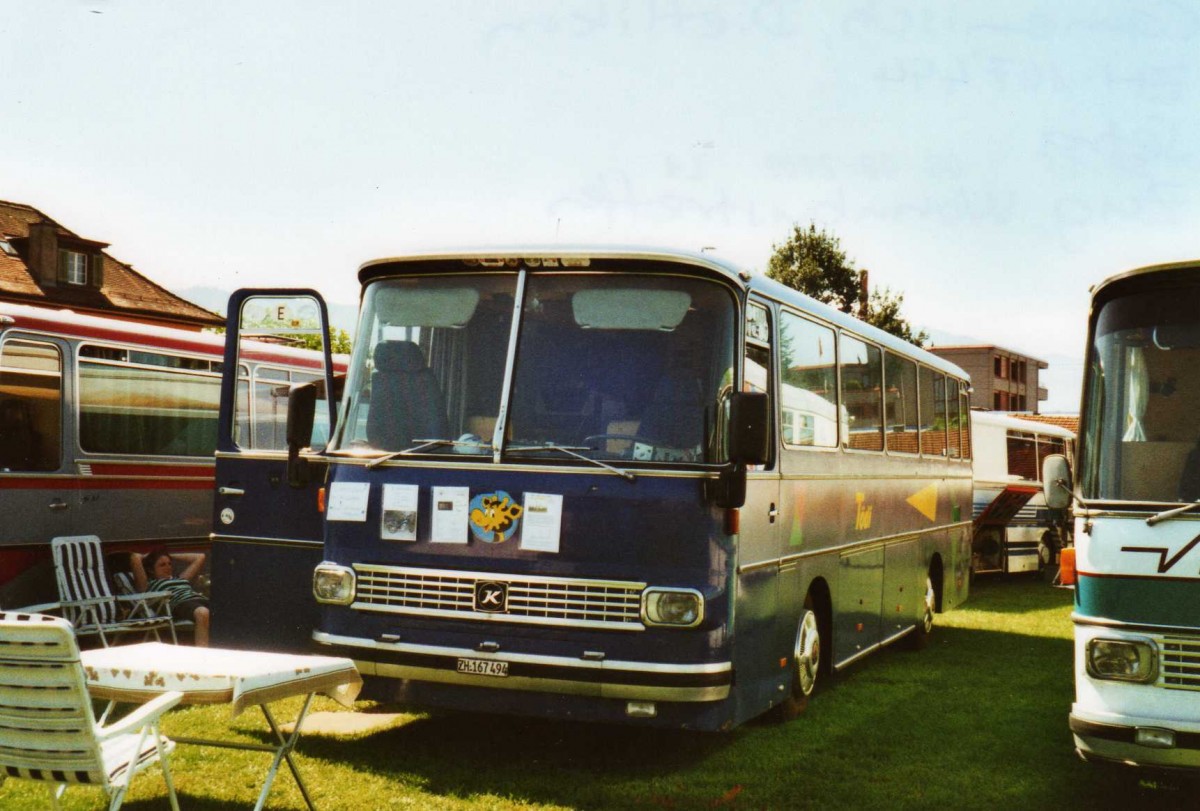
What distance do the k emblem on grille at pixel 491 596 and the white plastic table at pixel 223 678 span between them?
1.04 meters

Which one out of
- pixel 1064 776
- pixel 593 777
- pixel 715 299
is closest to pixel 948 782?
pixel 1064 776

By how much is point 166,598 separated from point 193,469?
5.99 ft

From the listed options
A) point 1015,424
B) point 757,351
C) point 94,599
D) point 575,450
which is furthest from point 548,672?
point 1015,424

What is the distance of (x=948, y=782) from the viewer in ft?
24.1

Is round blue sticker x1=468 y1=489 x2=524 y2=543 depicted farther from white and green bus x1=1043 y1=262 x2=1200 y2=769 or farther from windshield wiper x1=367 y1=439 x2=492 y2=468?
white and green bus x1=1043 y1=262 x2=1200 y2=769

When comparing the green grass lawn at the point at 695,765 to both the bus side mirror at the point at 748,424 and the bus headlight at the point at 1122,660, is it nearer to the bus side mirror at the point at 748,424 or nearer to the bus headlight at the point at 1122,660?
the bus headlight at the point at 1122,660

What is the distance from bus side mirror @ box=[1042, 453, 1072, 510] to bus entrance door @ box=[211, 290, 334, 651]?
4.54 metres

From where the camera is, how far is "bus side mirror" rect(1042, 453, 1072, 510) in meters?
6.88

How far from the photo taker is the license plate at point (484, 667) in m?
6.95

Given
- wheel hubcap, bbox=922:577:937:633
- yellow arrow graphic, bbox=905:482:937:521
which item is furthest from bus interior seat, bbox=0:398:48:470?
wheel hubcap, bbox=922:577:937:633

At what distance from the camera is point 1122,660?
598 cm

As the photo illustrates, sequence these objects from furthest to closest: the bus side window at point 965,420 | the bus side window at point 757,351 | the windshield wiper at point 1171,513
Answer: the bus side window at point 965,420
the bus side window at point 757,351
the windshield wiper at point 1171,513

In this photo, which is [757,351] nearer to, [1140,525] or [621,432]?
[621,432]

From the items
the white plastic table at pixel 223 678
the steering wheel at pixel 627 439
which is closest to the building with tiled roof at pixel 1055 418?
the steering wheel at pixel 627 439
